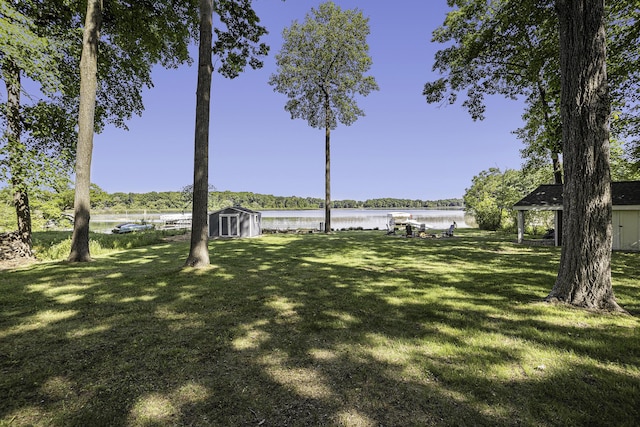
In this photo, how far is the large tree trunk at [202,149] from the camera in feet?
26.7

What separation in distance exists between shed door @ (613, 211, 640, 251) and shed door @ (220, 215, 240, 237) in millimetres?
23007

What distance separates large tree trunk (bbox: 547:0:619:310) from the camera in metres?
4.92

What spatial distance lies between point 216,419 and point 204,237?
21.8 ft

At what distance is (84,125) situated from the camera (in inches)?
354

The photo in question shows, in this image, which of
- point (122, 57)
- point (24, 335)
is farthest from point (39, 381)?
point (122, 57)

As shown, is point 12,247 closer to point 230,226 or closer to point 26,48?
point 26,48

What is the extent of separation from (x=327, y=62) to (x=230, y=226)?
16582 mm

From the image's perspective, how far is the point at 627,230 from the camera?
45.0 feet

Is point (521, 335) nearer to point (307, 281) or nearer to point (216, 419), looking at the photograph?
point (216, 419)

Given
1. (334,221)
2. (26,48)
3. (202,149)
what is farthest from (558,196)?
(334,221)

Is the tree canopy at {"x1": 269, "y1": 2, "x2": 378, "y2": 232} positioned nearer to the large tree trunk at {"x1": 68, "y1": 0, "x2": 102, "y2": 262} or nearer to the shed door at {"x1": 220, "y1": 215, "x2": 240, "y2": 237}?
the shed door at {"x1": 220, "y1": 215, "x2": 240, "y2": 237}

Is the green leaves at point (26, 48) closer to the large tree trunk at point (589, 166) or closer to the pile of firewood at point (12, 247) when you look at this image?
the pile of firewood at point (12, 247)

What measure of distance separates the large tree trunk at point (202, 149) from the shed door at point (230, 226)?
15480 mm

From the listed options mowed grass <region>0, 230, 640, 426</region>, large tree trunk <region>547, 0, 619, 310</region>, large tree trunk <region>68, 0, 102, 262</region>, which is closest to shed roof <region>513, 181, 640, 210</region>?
mowed grass <region>0, 230, 640, 426</region>
